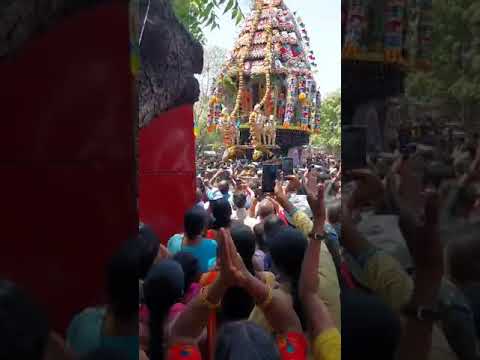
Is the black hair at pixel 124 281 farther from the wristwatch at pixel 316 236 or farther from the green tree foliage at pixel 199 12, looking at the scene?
the green tree foliage at pixel 199 12

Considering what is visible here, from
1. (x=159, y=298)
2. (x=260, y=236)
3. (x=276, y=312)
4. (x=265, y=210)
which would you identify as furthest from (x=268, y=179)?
(x=276, y=312)

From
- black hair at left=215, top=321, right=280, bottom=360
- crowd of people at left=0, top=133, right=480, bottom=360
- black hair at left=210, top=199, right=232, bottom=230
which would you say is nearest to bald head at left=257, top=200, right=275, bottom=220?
black hair at left=210, top=199, right=232, bottom=230

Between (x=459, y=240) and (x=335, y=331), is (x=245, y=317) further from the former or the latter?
(x=459, y=240)

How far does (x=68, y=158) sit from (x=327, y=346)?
1.05 metres

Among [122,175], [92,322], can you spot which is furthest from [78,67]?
[92,322]

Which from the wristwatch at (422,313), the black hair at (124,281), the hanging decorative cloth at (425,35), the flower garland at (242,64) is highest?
the flower garland at (242,64)

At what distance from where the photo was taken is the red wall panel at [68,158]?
151 centimetres

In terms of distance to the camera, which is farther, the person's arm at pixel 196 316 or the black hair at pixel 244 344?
the person's arm at pixel 196 316

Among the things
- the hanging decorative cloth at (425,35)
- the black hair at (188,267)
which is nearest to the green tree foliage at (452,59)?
the hanging decorative cloth at (425,35)

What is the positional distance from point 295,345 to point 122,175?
0.84 meters

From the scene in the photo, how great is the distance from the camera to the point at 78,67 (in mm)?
1559

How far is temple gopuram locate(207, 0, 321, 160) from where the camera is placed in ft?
72.2

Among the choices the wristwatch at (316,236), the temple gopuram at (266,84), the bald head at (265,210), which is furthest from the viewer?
the temple gopuram at (266,84)

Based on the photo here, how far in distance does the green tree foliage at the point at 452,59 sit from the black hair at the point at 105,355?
121 cm
